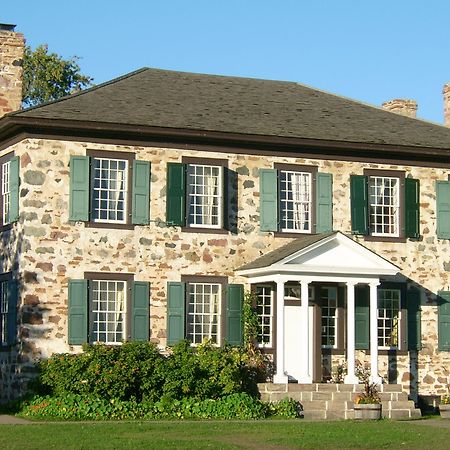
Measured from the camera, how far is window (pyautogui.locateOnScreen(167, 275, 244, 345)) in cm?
2916

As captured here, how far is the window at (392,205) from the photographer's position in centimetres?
3125

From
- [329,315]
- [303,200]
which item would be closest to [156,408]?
[329,315]

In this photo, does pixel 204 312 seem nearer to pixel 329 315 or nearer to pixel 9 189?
pixel 329 315

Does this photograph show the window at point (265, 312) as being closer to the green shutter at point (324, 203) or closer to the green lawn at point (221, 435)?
the green shutter at point (324, 203)

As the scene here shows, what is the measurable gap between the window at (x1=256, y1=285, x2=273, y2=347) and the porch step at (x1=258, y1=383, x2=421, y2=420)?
1865mm

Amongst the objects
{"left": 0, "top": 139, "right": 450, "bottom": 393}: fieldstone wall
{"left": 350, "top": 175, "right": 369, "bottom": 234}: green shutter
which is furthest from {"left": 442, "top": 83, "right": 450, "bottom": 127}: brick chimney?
{"left": 350, "top": 175, "right": 369, "bottom": 234}: green shutter

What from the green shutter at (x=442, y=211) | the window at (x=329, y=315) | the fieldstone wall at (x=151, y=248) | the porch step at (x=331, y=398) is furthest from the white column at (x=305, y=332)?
the green shutter at (x=442, y=211)

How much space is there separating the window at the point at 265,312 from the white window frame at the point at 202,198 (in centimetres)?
201

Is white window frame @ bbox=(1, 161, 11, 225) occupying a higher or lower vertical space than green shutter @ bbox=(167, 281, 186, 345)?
higher

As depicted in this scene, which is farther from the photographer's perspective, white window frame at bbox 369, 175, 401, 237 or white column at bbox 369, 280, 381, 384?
white window frame at bbox 369, 175, 401, 237

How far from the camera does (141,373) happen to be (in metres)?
27.3

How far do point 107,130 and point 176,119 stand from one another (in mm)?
1887

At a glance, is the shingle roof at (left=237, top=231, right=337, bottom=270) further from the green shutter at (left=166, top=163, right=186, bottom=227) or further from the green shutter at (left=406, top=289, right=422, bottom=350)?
the green shutter at (left=406, top=289, right=422, bottom=350)

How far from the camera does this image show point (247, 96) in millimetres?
32969
